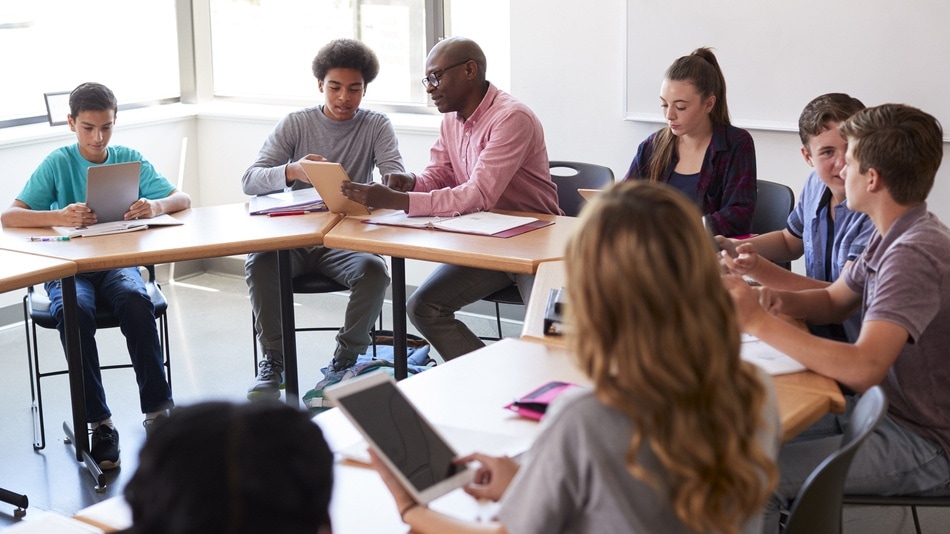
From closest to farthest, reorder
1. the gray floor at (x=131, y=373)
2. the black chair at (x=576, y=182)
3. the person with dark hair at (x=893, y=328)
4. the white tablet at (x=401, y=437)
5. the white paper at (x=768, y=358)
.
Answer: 1. the white tablet at (x=401, y=437)
2. the person with dark hair at (x=893, y=328)
3. the white paper at (x=768, y=358)
4. the gray floor at (x=131, y=373)
5. the black chair at (x=576, y=182)

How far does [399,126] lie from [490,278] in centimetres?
164

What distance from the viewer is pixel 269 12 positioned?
522 cm

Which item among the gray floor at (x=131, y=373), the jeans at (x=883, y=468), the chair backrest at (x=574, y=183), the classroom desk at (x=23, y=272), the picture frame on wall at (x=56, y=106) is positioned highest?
the picture frame on wall at (x=56, y=106)

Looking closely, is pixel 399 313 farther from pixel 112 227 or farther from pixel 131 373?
pixel 131 373

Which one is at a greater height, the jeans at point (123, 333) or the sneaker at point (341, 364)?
the jeans at point (123, 333)

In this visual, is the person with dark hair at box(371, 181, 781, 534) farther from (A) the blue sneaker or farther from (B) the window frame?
(B) the window frame

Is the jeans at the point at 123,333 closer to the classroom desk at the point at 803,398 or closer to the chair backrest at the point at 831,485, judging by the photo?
the classroom desk at the point at 803,398

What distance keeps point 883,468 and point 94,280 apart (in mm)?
2540

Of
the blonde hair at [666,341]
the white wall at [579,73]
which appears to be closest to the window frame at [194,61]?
the white wall at [579,73]

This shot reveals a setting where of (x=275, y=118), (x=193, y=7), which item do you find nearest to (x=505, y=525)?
(x=275, y=118)

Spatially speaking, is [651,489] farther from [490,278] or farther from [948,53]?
[948,53]

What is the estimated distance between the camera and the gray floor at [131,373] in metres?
3.06

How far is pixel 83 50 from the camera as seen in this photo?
16.2 ft

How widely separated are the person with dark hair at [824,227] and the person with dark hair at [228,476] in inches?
66.9
